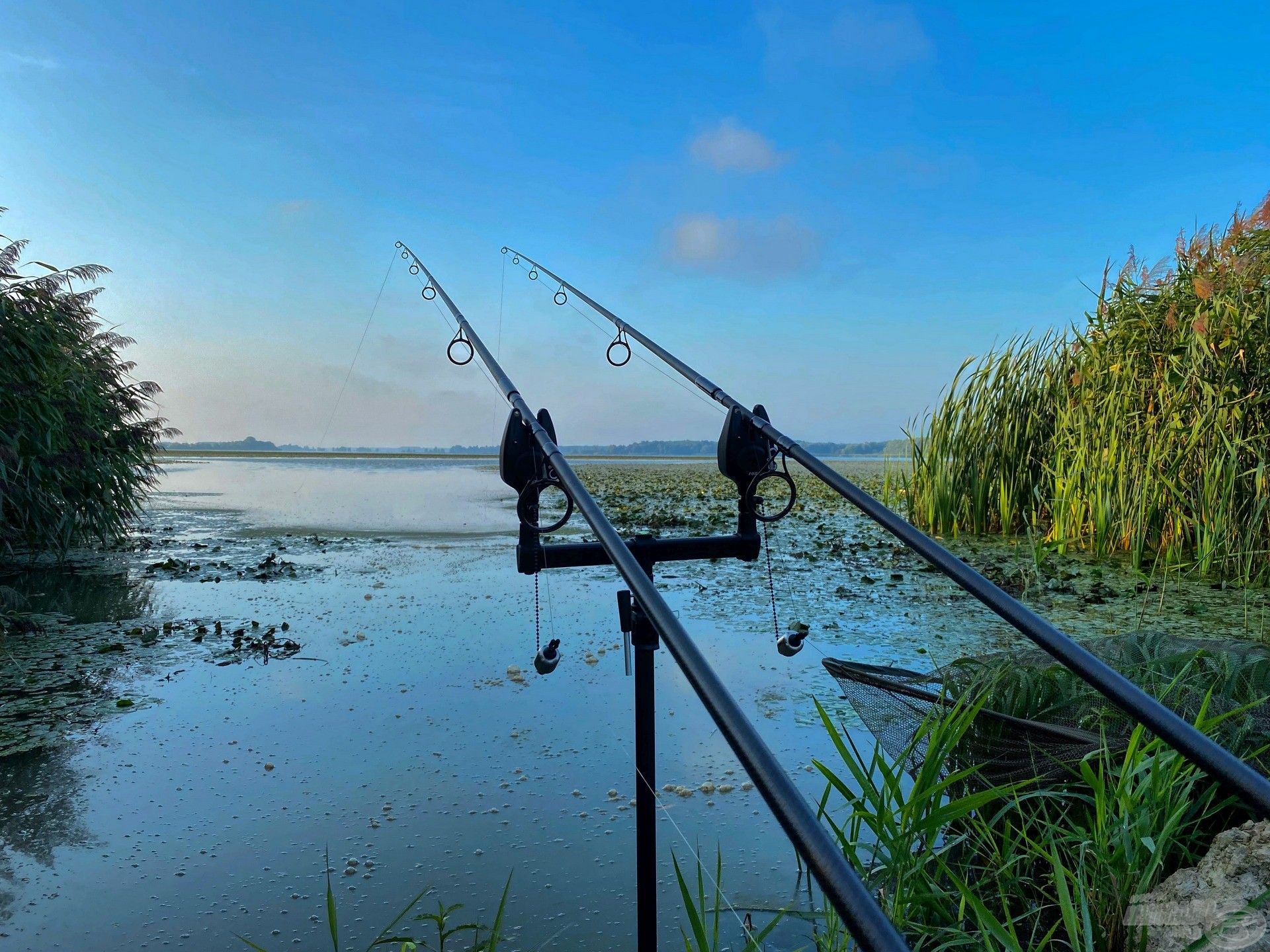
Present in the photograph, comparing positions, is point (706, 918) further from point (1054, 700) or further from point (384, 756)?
point (384, 756)

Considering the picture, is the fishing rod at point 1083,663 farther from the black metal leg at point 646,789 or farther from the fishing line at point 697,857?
the fishing line at point 697,857

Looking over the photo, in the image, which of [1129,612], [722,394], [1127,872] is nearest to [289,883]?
[722,394]

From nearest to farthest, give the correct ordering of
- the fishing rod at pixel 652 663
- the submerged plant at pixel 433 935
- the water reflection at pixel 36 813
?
the fishing rod at pixel 652 663 → the submerged plant at pixel 433 935 → the water reflection at pixel 36 813

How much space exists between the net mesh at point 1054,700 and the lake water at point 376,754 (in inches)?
20.0

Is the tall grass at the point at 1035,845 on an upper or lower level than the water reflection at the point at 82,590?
upper

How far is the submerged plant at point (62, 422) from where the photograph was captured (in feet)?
20.2

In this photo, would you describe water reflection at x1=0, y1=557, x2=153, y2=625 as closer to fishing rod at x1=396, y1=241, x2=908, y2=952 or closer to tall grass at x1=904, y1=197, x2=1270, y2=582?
fishing rod at x1=396, y1=241, x2=908, y2=952

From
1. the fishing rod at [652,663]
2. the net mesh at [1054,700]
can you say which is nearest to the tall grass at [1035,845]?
the net mesh at [1054,700]

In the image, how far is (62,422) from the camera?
21.3 ft

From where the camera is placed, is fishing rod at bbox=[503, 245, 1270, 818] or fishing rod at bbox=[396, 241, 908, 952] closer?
fishing rod at bbox=[396, 241, 908, 952]

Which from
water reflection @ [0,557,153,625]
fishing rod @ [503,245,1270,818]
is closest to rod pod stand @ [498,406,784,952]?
fishing rod @ [503,245,1270,818]

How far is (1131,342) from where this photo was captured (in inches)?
270

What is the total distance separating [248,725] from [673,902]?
208 cm

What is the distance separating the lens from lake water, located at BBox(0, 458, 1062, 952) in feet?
6.94
